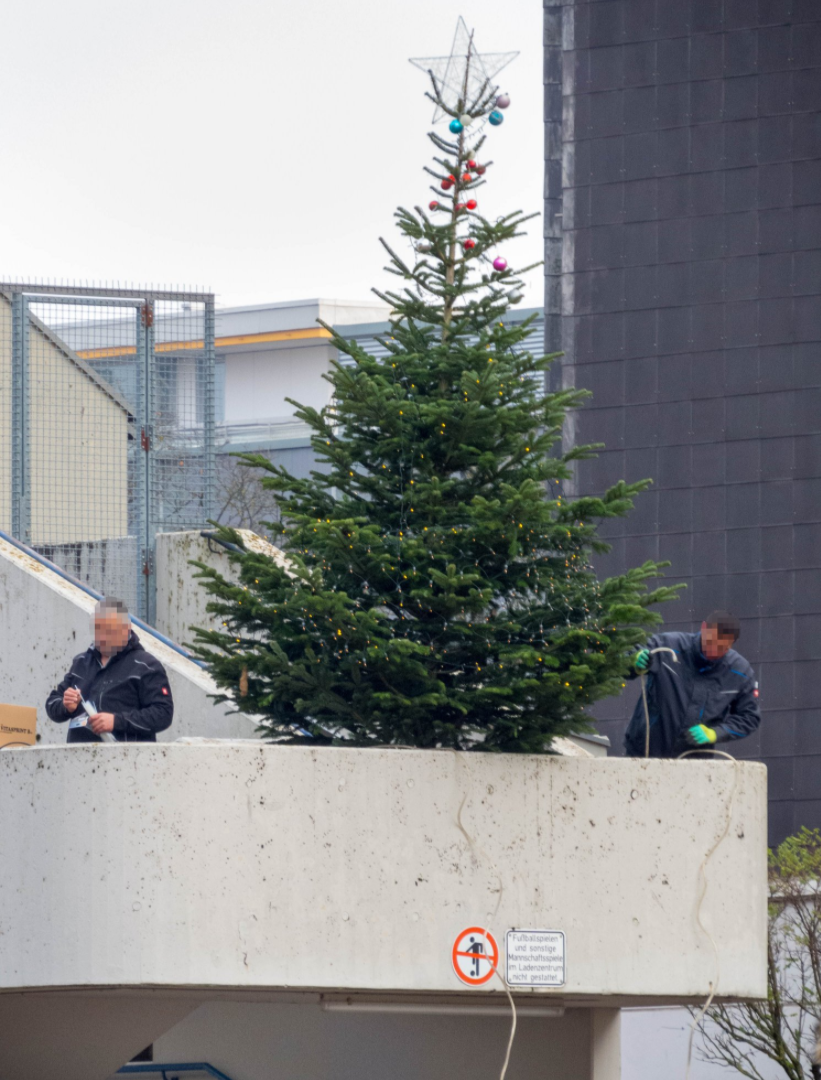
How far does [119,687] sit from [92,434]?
4.70m

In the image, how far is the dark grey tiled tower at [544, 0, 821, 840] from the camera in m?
22.5

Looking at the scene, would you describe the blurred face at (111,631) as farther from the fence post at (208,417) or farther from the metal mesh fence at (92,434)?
the fence post at (208,417)

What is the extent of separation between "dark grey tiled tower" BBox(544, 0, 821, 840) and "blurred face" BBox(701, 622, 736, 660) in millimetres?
14455

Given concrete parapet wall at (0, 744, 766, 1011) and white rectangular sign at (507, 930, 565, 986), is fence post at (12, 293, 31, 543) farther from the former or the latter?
white rectangular sign at (507, 930, 565, 986)

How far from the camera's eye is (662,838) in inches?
311

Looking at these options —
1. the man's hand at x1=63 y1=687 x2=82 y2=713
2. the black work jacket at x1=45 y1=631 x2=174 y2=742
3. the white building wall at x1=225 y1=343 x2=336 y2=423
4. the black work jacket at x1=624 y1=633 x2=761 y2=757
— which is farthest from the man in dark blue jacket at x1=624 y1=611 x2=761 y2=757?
the white building wall at x1=225 y1=343 x2=336 y2=423

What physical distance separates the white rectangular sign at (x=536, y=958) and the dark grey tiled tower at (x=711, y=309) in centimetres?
1506

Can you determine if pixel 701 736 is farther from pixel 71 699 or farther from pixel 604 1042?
pixel 71 699

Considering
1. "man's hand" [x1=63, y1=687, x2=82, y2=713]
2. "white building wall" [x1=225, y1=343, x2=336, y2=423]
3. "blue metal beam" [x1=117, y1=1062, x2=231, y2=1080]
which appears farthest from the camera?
"white building wall" [x1=225, y1=343, x2=336, y2=423]

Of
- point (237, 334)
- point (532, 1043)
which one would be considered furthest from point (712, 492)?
point (237, 334)

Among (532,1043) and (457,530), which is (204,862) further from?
(532,1043)

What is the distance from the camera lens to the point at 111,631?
796cm

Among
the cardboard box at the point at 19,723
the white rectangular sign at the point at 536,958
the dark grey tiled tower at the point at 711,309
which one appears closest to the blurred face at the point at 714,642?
the white rectangular sign at the point at 536,958

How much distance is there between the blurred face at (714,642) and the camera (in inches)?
325
